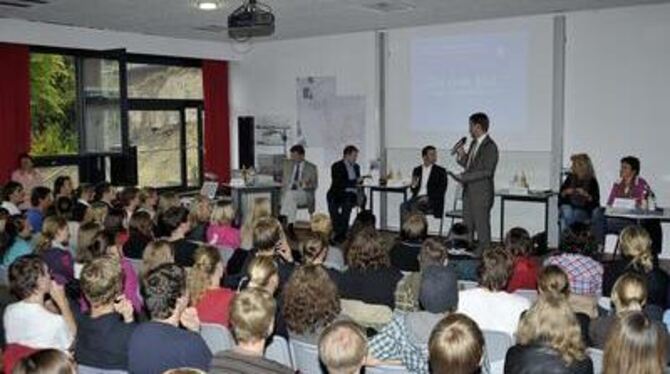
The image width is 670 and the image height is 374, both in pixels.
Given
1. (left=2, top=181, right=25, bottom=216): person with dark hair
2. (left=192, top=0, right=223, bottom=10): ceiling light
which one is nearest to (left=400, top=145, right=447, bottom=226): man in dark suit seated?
(left=192, top=0, right=223, bottom=10): ceiling light

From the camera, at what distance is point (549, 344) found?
103 inches

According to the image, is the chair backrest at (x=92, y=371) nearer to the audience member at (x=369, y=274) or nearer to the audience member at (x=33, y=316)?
the audience member at (x=33, y=316)

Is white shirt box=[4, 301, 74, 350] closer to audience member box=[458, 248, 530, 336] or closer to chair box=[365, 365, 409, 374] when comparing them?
chair box=[365, 365, 409, 374]

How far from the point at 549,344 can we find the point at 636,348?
1.20 feet

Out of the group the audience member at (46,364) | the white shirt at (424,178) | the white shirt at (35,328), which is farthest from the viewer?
the white shirt at (424,178)

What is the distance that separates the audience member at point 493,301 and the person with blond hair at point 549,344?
0.88 metres

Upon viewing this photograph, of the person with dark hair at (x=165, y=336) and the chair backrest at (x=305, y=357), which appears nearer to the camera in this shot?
the person with dark hair at (x=165, y=336)

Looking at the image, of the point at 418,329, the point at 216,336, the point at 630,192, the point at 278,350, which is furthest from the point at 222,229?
the point at 630,192

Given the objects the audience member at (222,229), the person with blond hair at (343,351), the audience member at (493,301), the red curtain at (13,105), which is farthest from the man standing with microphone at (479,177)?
the red curtain at (13,105)

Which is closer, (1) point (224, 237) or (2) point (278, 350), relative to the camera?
(2) point (278, 350)

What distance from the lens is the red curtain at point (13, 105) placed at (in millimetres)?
9219

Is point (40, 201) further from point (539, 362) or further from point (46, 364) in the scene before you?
point (539, 362)

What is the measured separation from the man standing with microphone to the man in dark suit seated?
1.90 metres

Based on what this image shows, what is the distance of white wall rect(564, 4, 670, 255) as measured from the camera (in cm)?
830
